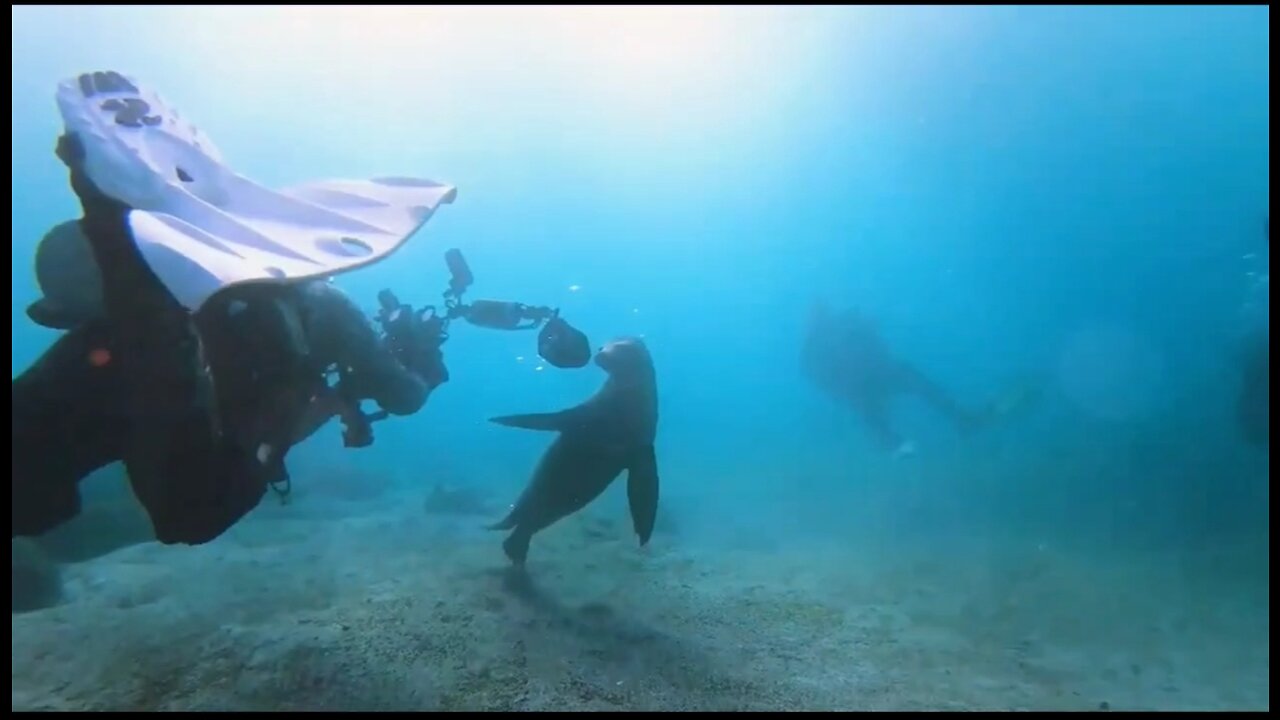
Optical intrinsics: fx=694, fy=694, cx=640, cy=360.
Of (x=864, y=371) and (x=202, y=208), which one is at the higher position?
(x=202, y=208)

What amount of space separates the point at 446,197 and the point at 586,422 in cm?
498

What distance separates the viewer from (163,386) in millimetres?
3283

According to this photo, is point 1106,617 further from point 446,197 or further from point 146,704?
point 146,704

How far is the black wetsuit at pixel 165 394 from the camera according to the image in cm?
306

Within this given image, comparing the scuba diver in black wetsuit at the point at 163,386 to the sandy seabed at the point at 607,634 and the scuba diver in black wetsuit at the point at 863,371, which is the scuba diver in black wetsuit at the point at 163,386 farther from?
the scuba diver in black wetsuit at the point at 863,371

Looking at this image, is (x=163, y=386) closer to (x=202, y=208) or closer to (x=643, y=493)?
(x=202, y=208)

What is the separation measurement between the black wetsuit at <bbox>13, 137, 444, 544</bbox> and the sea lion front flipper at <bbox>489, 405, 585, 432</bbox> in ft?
13.6

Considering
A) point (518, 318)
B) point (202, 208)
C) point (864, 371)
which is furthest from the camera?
point (864, 371)

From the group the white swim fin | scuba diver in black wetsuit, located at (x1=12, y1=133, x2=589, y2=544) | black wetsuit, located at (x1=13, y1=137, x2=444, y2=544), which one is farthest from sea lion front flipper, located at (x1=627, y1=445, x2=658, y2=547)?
the white swim fin

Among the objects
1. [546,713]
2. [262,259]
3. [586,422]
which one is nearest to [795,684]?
[546,713]

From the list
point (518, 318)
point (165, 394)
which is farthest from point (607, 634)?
point (165, 394)

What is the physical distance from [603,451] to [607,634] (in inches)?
101

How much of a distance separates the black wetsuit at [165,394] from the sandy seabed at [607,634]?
7.62 ft

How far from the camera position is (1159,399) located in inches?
1059
